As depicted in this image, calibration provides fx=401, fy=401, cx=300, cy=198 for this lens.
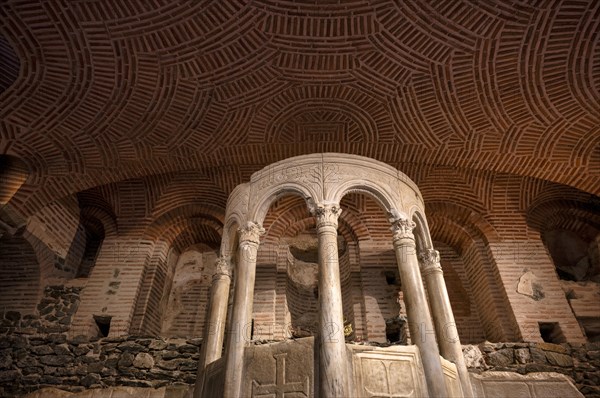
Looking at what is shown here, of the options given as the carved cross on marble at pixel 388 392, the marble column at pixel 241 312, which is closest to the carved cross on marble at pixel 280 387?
the marble column at pixel 241 312

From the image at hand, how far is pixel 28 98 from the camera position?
19.2 ft

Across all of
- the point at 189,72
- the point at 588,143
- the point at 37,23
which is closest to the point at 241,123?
the point at 189,72

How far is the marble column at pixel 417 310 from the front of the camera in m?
4.23

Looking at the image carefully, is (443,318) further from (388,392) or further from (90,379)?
(90,379)

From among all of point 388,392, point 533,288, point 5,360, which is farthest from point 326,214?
point 5,360

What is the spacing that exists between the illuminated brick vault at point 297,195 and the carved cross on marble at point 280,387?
0.07 feet

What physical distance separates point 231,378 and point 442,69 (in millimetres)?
5187

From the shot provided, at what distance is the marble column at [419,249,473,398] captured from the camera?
16.1 feet

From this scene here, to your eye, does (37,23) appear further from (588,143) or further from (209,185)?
(588,143)

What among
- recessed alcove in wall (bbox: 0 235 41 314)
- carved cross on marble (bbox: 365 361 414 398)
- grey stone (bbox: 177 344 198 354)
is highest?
recessed alcove in wall (bbox: 0 235 41 314)

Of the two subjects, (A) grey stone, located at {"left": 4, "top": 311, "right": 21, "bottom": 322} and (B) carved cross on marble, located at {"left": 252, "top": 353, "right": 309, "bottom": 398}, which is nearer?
(B) carved cross on marble, located at {"left": 252, "top": 353, "right": 309, "bottom": 398}

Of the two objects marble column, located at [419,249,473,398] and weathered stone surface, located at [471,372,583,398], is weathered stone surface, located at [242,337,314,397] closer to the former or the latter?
marble column, located at [419,249,473,398]

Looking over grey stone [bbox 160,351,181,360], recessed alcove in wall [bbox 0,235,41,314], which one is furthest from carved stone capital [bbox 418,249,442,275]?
recessed alcove in wall [bbox 0,235,41,314]

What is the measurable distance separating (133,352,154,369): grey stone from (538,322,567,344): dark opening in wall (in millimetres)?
6576
